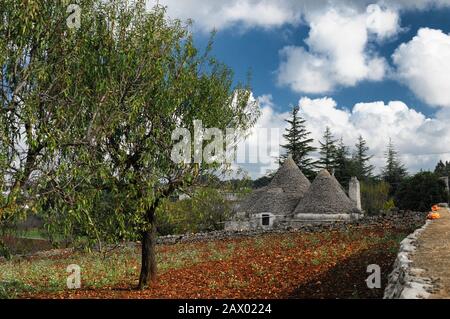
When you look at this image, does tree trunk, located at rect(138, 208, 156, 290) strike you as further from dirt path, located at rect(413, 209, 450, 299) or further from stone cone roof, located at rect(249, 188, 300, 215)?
stone cone roof, located at rect(249, 188, 300, 215)

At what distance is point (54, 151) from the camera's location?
964 centimetres

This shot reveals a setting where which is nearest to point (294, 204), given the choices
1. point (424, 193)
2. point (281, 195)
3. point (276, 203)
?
point (281, 195)

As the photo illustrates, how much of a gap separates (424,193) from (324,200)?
2039 centimetres

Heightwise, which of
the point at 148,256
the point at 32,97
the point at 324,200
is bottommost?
the point at 148,256

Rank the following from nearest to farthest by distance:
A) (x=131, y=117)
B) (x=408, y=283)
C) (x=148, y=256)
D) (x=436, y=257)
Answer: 1. (x=408, y=283)
2. (x=436, y=257)
3. (x=131, y=117)
4. (x=148, y=256)

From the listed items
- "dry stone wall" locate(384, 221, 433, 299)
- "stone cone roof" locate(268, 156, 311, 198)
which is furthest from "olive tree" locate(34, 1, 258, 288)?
"stone cone roof" locate(268, 156, 311, 198)

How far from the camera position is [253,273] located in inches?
584

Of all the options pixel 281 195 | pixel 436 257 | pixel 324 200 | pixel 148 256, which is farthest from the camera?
pixel 281 195

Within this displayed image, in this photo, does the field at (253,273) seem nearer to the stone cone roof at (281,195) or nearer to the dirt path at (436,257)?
the dirt path at (436,257)

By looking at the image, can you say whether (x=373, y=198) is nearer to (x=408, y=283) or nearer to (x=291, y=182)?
(x=291, y=182)

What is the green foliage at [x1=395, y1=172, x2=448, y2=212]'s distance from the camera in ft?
157

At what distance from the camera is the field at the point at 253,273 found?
12.1m

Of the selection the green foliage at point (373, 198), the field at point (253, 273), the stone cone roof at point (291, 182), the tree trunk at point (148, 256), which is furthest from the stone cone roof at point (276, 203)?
the green foliage at point (373, 198)
